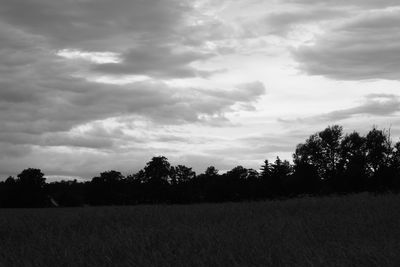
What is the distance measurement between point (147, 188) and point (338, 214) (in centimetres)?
5354

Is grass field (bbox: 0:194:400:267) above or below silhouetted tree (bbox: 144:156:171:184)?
below

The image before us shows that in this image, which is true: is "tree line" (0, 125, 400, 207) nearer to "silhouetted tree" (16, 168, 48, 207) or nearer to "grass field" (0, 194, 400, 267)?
"silhouetted tree" (16, 168, 48, 207)

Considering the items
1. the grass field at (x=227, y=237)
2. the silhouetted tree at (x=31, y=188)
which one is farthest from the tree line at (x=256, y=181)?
the grass field at (x=227, y=237)

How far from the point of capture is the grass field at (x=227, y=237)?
340 inches

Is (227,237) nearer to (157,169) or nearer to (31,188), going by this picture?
(31,188)

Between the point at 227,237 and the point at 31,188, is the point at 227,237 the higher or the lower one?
the lower one

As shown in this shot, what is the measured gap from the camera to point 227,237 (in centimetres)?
1089

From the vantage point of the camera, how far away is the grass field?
8633mm

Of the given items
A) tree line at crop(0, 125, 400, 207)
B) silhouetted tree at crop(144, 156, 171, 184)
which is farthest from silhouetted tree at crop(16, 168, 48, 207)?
silhouetted tree at crop(144, 156, 171, 184)

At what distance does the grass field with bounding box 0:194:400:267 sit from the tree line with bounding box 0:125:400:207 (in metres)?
32.6

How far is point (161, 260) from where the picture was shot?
342 inches

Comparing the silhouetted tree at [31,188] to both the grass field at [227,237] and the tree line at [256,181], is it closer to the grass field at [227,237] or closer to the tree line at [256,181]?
the tree line at [256,181]

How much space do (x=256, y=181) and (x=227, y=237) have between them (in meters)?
56.5

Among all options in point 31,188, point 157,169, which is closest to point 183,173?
point 157,169
